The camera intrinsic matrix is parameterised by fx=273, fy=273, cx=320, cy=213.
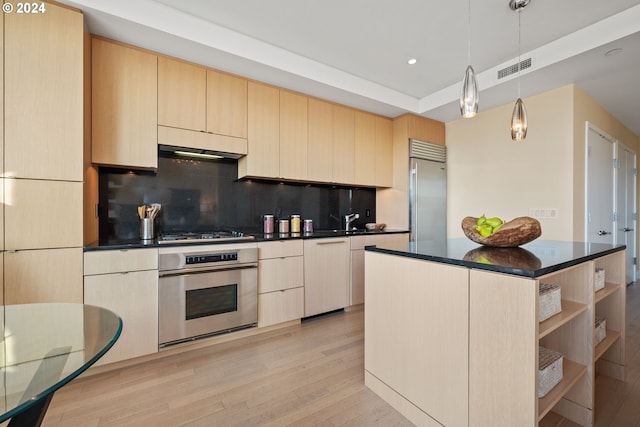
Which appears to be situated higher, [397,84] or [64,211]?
[397,84]

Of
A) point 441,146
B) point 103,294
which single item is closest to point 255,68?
point 103,294

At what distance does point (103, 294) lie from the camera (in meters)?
1.91

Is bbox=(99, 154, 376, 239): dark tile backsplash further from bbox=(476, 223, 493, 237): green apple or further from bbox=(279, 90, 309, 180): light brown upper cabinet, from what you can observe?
bbox=(476, 223, 493, 237): green apple

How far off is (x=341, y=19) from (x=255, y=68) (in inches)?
35.2

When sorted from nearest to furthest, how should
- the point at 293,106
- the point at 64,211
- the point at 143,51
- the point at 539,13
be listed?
Result: 1. the point at 64,211
2. the point at 539,13
3. the point at 143,51
4. the point at 293,106

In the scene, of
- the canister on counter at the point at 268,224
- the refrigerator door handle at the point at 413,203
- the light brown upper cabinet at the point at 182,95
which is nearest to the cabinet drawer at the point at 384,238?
the refrigerator door handle at the point at 413,203

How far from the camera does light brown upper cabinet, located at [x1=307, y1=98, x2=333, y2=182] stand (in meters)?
3.24

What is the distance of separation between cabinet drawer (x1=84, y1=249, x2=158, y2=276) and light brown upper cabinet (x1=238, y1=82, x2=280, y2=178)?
1.21 metres

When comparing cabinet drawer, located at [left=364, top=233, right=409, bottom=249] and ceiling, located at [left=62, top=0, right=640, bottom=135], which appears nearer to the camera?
ceiling, located at [left=62, top=0, right=640, bottom=135]

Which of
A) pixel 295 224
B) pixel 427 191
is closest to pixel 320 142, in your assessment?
pixel 295 224

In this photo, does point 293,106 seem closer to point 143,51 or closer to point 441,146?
point 143,51

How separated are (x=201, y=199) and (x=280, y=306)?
137 cm

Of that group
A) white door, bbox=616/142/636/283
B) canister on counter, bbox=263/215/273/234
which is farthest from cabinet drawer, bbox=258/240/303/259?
white door, bbox=616/142/636/283

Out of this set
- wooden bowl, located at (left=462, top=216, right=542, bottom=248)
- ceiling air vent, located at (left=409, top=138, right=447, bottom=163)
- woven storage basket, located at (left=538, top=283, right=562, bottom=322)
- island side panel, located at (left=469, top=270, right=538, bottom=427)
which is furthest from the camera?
ceiling air vent, located at (left=409, top=138, right=447, bottom=163)
